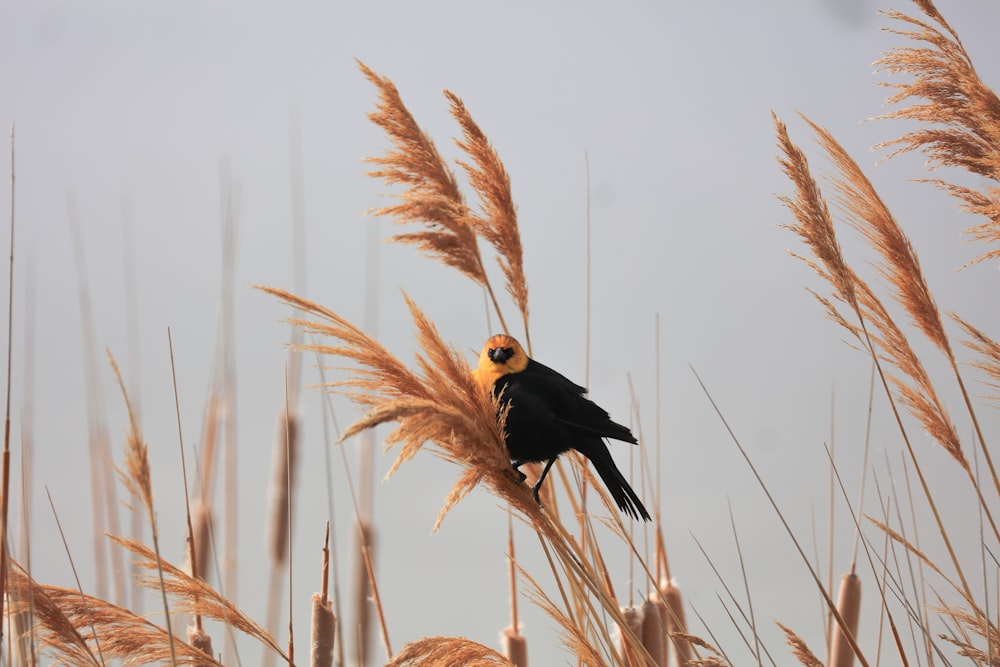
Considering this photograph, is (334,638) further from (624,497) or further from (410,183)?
(410,183)

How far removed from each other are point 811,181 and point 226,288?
5.25ft

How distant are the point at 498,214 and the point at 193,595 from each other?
123 cm

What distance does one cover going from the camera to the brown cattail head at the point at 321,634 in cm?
193

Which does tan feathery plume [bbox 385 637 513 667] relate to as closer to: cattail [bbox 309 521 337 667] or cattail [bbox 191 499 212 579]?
cattail [bbox 309 521 337 667]

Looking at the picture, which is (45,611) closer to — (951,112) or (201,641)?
(201,641)

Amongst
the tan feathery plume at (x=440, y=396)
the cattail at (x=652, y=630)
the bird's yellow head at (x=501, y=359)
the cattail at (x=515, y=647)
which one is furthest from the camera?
the cattail at (x=515, y=647)

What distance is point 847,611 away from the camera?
2.83m

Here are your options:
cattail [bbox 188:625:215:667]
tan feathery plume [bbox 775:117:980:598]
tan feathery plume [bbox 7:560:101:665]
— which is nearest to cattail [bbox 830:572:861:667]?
tan feathery plume [bbox 775:117:980:598]

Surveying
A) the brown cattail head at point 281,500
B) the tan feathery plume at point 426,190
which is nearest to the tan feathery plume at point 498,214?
the tan feathery plume at point 426,190

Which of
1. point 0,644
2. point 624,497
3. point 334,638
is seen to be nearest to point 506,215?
point 624,497

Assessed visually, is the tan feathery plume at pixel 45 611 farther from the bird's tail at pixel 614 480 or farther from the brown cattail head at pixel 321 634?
the bird's tail at pixel 614 480

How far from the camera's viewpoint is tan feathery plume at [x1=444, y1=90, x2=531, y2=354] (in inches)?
101

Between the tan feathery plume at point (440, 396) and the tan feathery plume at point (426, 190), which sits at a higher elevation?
the tan feathery plume at point (426, 190)

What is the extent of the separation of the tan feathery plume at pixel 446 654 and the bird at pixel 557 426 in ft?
1.12
